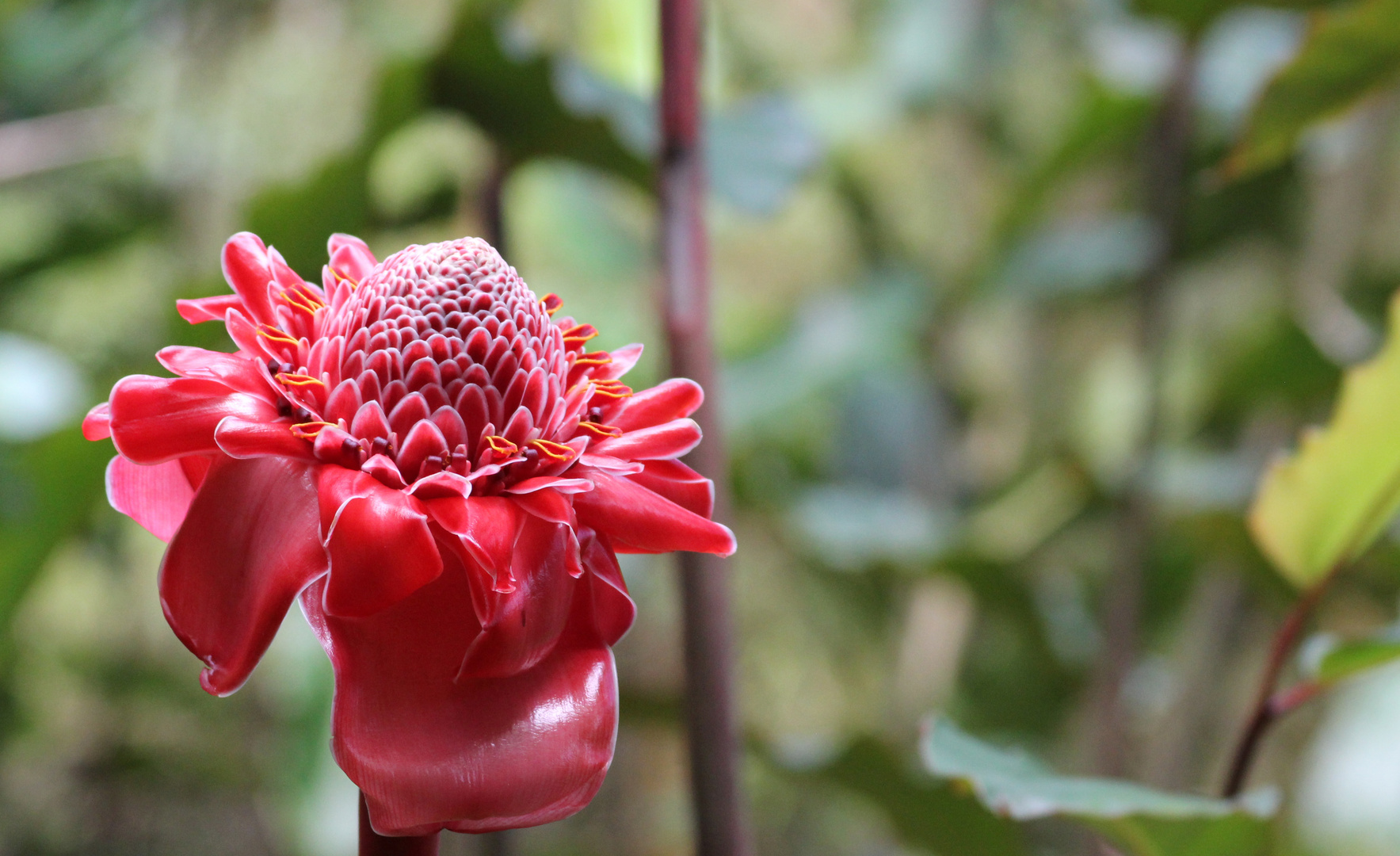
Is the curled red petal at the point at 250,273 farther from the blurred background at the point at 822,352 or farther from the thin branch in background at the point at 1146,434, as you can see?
the thin branch in background at the point at 1146,434

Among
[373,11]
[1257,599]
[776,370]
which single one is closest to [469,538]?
[776,370]

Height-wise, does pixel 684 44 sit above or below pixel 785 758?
above

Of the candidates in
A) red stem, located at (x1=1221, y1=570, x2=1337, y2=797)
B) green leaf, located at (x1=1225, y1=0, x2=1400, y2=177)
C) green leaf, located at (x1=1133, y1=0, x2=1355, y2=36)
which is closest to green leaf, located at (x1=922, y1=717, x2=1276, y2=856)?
red stem, located at (x1=1221, y1=570, x2=1337, y2=797)

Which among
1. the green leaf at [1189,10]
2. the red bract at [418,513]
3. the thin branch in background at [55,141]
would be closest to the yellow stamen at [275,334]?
the red bract at [418,513]

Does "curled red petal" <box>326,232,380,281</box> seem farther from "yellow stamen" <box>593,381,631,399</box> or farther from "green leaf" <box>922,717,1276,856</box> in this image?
"green leaf" <box>922,717,1276,856</box>

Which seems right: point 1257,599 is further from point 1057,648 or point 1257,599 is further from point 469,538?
point 469,538

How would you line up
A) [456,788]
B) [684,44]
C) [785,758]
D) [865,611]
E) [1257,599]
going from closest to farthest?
[456,788], [684,44], [785,758], [1257,599], [865,611]

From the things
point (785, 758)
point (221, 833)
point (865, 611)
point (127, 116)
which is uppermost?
point (127, 116)
